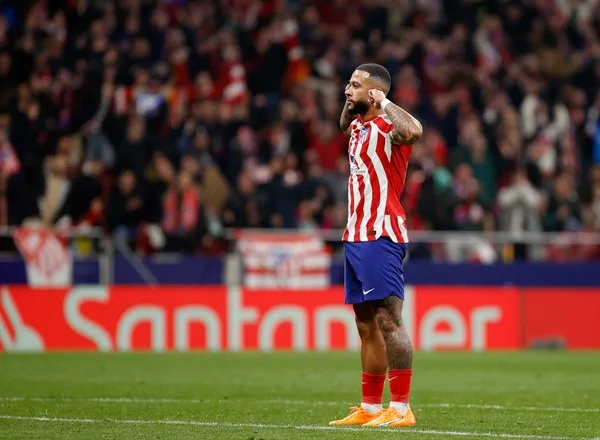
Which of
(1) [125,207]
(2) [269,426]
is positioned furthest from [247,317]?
(2) [269,426]

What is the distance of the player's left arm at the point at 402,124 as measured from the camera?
936 centimetres

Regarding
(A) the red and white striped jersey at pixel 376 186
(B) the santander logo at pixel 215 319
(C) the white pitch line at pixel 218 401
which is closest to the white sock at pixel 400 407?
(A) the red and white striped jersey at pixel 376 186

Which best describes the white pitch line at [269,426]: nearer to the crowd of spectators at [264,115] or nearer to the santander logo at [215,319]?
the santander logo at [215,319]

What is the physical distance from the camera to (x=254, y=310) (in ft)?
65.2

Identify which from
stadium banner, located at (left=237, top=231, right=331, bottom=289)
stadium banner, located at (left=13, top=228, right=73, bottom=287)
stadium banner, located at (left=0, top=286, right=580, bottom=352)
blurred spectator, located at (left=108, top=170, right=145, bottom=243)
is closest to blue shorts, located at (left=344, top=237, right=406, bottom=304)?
stadium banner, located at (left=0, top=286, right=580, bottom=352)

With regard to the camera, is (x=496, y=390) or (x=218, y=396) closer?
(x=218, y=396)

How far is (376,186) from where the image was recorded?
9.68 m

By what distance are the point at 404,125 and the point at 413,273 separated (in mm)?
12510

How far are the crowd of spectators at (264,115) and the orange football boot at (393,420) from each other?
1139 cm

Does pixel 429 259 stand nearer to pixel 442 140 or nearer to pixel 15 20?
pixel 442 140

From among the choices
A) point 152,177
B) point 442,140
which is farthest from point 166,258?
point 442,140

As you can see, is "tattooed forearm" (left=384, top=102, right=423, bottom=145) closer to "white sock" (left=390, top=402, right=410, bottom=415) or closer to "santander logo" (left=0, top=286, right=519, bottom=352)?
"white sock" (left=390, top=402, right=410, bottom=415)

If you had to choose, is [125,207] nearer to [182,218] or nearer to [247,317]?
[182,218]

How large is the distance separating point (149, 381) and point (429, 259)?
9.06m
